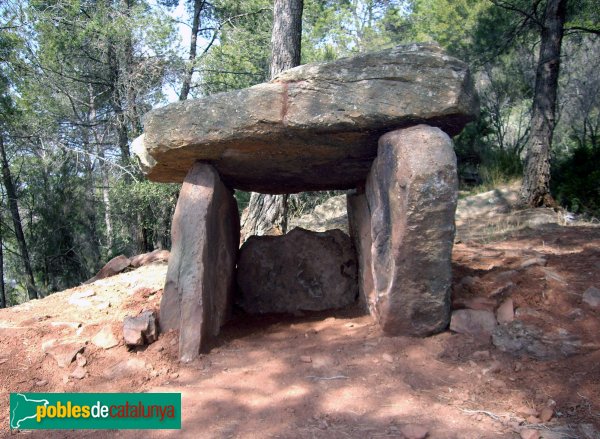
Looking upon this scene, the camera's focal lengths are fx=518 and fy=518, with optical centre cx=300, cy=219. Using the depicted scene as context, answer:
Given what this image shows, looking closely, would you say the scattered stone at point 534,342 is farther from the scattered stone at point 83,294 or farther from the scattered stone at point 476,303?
the scattered stone at point 83,294

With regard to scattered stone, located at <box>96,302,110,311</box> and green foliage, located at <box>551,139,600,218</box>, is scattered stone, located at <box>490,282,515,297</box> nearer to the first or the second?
scattered stone, located at <box>96,302,110,311</box>

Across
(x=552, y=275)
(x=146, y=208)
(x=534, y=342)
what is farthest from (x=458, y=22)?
(x=534, y=342)

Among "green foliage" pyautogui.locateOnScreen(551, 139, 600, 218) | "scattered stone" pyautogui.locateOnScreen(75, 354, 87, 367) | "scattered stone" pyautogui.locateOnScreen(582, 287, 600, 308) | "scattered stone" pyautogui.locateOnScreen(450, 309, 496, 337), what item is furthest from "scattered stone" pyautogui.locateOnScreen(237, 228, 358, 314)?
"green foliage" pyautogui.locateOnScreen(551, 139, 600, 218)

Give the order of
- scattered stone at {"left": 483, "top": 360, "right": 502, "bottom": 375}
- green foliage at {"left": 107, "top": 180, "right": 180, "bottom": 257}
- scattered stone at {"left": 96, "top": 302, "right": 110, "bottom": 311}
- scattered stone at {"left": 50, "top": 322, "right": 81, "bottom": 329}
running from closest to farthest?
scattered stone at {"left": 483, "top": 360, "right": 502, "bottom": 375}
scattered stone at {"left": 50, "top": 322, "right": 81, "bottom": 329}
scattered stone at {"left": 96, "top": 302, "right": 110, "bottom": 311}
green foliage at {"left": 107, "top": 180, "right": 180, "bottom": 257}

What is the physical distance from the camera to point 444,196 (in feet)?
10.9

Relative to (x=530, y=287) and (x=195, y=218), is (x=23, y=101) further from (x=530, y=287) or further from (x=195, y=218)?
(x=530, y=287)

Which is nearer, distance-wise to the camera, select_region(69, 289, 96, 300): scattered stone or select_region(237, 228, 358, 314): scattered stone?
select_region(237, 228, 358, 314): scattered stone

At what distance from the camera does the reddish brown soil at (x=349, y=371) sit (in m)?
2.61

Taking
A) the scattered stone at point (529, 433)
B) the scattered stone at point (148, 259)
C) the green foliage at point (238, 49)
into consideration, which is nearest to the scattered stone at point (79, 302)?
the scattered stone at point (148, 259)

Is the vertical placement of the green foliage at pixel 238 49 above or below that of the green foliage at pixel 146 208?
above

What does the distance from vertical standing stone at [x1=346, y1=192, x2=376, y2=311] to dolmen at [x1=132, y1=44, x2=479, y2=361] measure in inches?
9.6

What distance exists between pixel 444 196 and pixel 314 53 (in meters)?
11.3

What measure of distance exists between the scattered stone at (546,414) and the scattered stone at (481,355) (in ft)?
2.11

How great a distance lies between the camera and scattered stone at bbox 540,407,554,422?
2.55 metres
